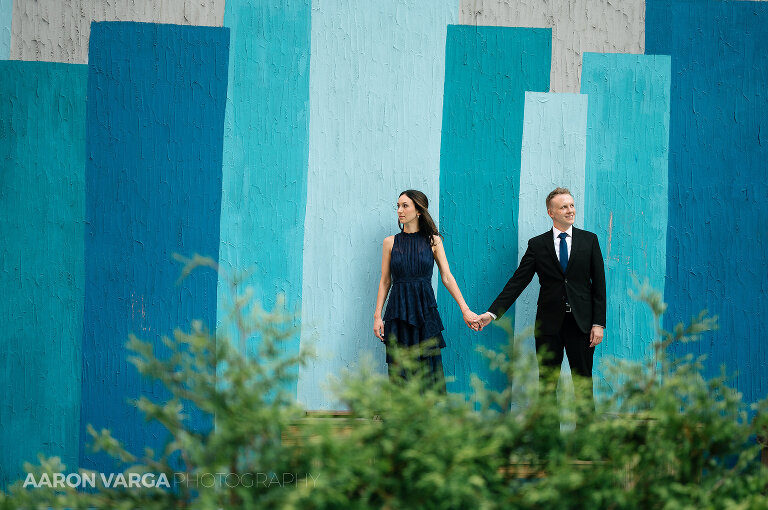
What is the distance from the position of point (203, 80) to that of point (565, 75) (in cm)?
228

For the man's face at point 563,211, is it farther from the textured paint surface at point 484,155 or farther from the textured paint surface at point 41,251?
the textured paint surface at point 41,251

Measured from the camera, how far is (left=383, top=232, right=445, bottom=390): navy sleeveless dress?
151 inches

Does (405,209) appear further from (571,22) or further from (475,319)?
(571,22)

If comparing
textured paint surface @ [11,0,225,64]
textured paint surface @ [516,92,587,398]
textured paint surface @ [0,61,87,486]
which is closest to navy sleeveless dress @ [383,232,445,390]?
textured paint surface @ [516,92,587,398]

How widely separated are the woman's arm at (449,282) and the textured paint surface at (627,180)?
889mm

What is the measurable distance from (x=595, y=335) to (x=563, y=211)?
0.74 m

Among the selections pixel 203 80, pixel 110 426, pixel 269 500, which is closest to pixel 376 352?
pixel 110 426

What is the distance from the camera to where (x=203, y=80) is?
4.09 meters

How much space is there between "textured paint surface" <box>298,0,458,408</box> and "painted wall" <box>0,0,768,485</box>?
0.6 inches

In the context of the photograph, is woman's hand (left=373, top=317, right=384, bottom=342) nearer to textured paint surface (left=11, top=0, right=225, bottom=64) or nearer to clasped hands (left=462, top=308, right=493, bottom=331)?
clasped hands (left=462, top=308, right=493, bottom=331)

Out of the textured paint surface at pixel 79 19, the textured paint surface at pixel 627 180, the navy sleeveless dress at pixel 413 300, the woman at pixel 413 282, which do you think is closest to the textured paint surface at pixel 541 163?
the textured paint surface at pixel 627 180

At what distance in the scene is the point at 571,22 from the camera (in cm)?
415

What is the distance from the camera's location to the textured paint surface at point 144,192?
4.09m

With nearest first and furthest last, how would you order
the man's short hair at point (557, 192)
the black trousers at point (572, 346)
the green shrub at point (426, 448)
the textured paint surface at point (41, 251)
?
the green shrub at point (426, 448), the black trousers at point (572, 346), the man's short hair at point (557, 192), the textured paint surface at point (41, 251)
